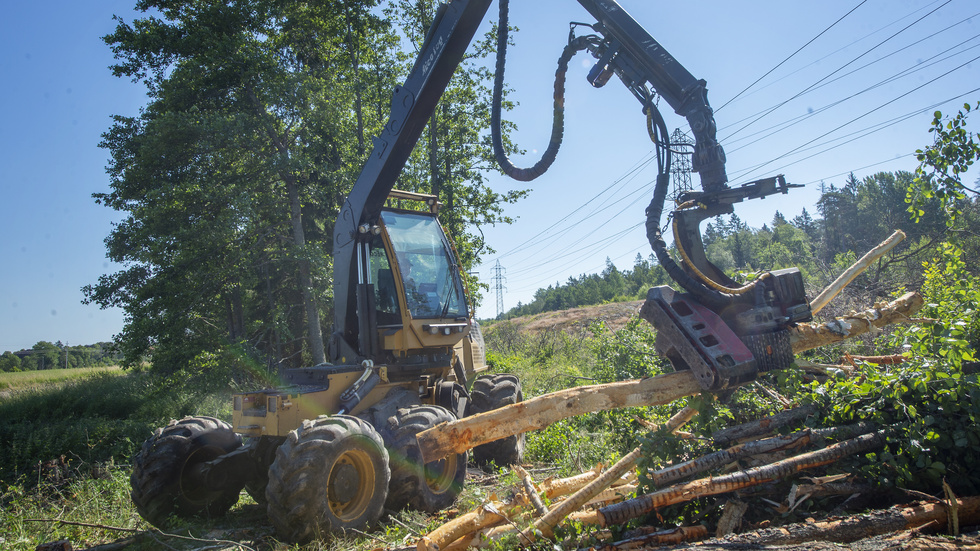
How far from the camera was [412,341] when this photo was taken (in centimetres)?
616

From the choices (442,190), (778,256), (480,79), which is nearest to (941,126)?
(442,190)

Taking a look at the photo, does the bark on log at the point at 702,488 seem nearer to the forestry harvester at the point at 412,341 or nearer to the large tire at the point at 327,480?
the forestry harvester at the point at 412,341

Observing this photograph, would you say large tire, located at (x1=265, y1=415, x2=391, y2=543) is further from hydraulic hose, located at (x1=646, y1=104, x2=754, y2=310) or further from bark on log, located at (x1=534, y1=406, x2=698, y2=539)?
hydraulic hose, located at (x1=646, y1=104, x2=754, y2=310)

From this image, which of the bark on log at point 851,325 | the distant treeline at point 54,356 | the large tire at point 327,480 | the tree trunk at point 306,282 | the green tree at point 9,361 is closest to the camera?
the large tire at point 327,480

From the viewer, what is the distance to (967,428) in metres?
3.53

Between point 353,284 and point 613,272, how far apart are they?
72161 millimetres

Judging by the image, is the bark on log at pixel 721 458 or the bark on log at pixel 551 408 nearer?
the bark on log at pixel 721 458

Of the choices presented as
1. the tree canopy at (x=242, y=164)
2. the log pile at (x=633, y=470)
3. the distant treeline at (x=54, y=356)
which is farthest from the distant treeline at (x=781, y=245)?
the distant treeline at (x=54, y=356)

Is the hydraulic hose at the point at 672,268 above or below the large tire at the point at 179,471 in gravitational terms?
above

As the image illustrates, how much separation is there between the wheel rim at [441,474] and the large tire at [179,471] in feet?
7.51

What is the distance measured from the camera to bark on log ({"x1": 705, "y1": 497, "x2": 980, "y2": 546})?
3.07m

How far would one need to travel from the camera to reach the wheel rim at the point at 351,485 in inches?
181

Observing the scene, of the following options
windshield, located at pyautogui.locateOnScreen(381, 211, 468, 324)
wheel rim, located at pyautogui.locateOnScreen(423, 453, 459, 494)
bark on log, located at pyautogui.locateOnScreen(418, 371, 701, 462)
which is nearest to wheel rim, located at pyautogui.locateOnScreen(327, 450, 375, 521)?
wheel rim, located at pyautogui.locateOnScreen(423, 453, 459, 494)

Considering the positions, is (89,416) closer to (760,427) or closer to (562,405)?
(562,405)
